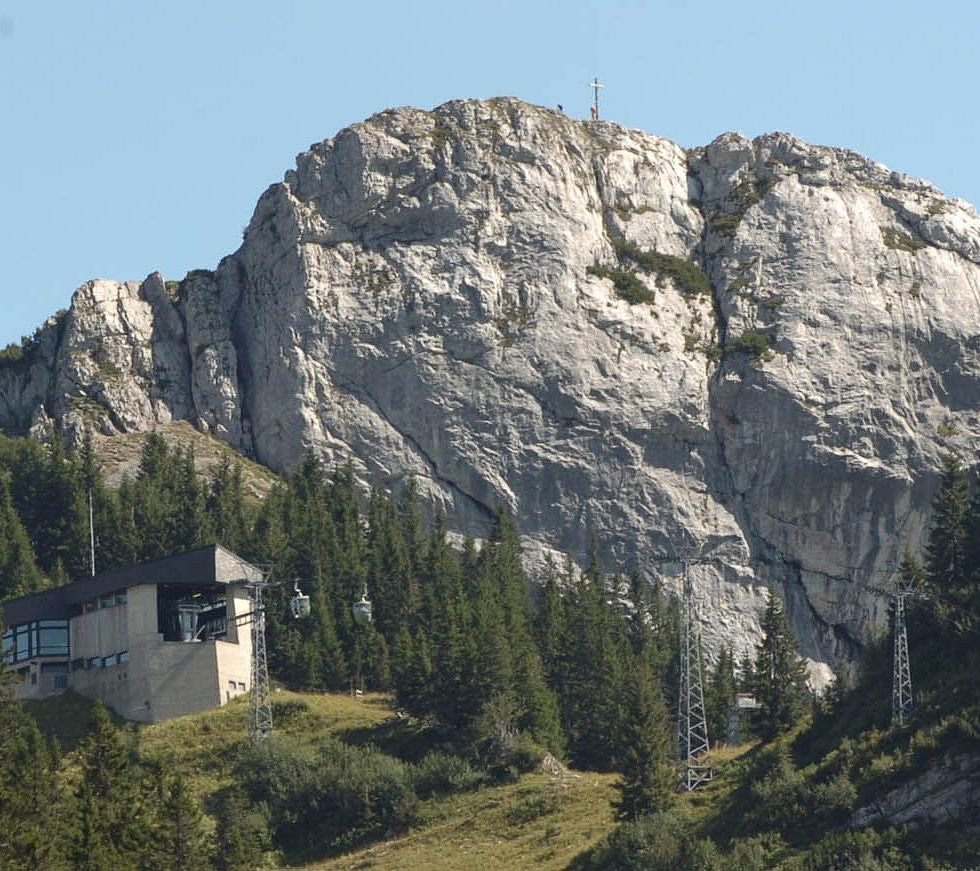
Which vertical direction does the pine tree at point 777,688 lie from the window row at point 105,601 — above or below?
below

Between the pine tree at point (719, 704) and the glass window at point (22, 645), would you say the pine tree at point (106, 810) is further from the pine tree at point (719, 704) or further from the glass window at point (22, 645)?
the pine tree at point (719, 704)

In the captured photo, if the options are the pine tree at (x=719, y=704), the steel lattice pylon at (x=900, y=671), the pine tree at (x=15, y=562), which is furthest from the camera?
the pine tree at (x=15, y=562)

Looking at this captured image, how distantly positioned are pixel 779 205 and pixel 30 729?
77325 mm

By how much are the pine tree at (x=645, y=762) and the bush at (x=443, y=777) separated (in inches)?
295

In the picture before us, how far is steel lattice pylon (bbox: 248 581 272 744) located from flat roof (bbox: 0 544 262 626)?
4299 millimetres

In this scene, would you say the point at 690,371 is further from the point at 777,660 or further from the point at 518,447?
the point at 777,660

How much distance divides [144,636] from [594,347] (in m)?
45.5

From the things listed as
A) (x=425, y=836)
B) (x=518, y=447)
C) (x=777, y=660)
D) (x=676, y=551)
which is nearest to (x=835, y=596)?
(x=676, y=551)

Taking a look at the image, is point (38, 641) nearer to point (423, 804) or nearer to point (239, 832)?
point (423, 804)

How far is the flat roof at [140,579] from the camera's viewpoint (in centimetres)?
12150

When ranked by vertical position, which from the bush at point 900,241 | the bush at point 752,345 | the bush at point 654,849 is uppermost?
the bush at point 900,241

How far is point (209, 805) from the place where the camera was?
10700 centimetres

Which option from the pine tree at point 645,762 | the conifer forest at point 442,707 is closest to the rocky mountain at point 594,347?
the conifer forest at point 442,707

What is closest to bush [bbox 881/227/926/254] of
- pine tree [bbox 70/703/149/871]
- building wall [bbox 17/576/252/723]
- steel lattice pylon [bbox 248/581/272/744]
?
building wall [bbox 17/576/252/723]
